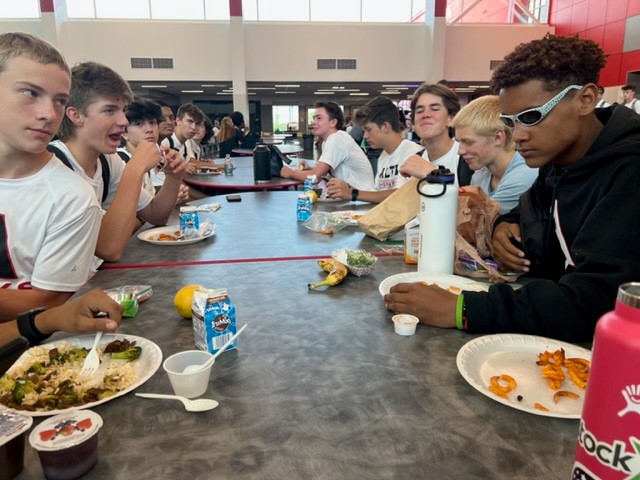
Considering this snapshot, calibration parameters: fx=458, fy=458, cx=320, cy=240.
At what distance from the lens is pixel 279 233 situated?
2.25m

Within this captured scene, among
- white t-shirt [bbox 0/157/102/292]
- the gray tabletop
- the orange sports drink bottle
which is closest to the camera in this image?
the orange sports drink bottle

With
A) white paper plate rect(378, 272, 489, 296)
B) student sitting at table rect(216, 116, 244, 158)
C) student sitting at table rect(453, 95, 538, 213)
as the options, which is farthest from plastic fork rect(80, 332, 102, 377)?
student sitting at table rect(216, 116, 244, 158)

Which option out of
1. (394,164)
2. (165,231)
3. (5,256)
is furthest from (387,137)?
(5,256)

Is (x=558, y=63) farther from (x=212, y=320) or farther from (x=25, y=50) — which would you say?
(x=25, y=50)

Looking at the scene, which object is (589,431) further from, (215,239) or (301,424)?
(215,239)

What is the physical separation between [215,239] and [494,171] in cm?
146

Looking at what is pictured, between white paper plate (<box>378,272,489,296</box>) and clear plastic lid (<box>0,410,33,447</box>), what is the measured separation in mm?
953

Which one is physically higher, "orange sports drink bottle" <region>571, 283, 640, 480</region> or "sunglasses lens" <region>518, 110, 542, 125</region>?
"sunglasses lens" <region>518, 110, 542, 125</region>

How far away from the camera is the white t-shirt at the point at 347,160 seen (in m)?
4.32

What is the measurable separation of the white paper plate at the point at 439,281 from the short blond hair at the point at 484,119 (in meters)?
1.06

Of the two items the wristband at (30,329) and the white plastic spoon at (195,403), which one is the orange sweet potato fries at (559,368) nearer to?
the white plastic spoon at (195,403)

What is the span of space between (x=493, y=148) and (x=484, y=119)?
0.49ft

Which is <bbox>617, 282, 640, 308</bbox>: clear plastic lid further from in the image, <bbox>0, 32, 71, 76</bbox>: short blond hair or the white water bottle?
<bbox>0, 32, 71, 76</bbox>: short blond hair

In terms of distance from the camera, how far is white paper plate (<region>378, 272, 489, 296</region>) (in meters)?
1.42
